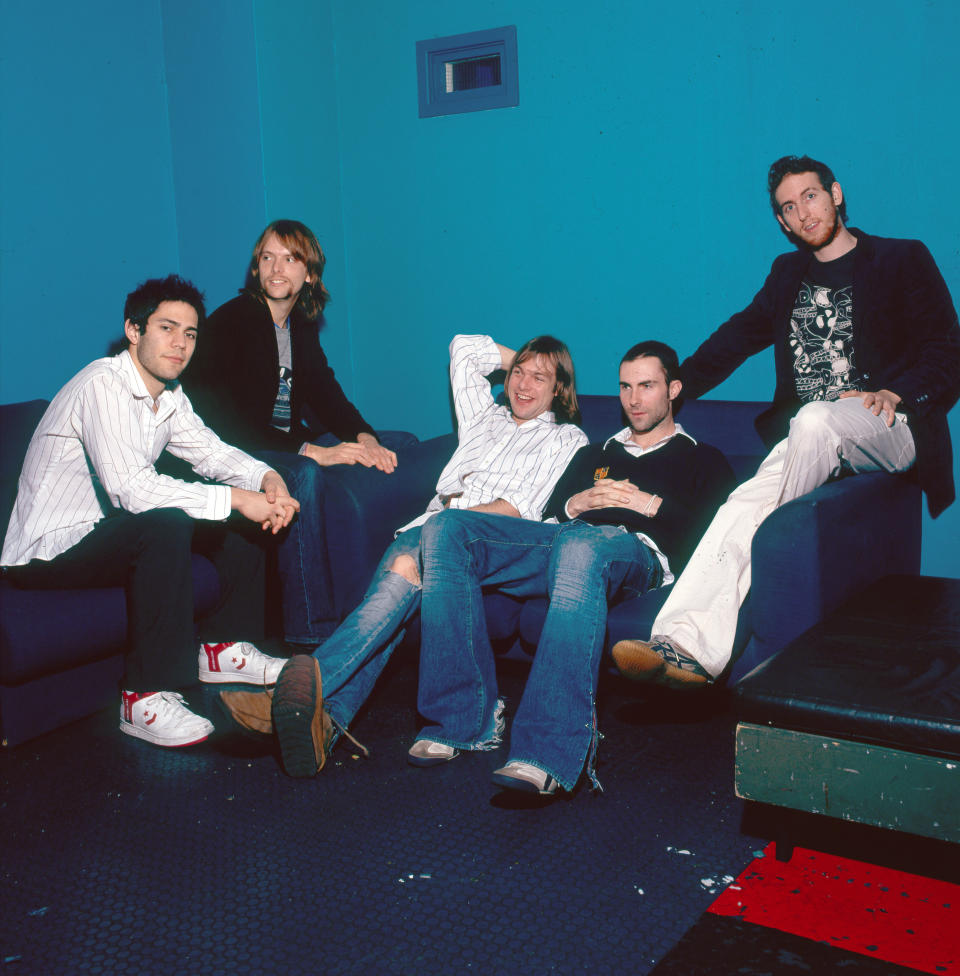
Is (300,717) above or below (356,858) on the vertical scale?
above

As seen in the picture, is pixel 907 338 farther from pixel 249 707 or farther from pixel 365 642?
pixel 249 707

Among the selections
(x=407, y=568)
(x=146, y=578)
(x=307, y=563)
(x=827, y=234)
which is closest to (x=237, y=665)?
(x=307, y=563)

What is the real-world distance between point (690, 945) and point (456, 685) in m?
0.91

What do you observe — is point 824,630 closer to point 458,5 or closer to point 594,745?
point 594,745

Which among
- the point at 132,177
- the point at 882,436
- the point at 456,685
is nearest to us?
the point at 456,685

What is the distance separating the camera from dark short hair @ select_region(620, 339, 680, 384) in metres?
2.84

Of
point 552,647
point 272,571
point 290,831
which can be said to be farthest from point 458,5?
point 290,831

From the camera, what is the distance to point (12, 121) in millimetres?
3307

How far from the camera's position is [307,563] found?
3006 mm

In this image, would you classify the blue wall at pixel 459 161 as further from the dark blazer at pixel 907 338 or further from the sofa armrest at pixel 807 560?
the sofa armrest at pixel 807 560

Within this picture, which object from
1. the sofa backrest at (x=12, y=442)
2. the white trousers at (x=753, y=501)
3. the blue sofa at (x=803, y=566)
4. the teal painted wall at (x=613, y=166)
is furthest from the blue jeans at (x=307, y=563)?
the white trousers at (x=753, y=501)

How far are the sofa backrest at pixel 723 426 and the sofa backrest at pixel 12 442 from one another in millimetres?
1760

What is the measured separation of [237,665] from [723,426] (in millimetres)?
1650

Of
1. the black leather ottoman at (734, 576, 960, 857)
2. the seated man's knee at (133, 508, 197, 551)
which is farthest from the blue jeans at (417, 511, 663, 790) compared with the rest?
the seated man's knee at (133, 508, 197, 551)
